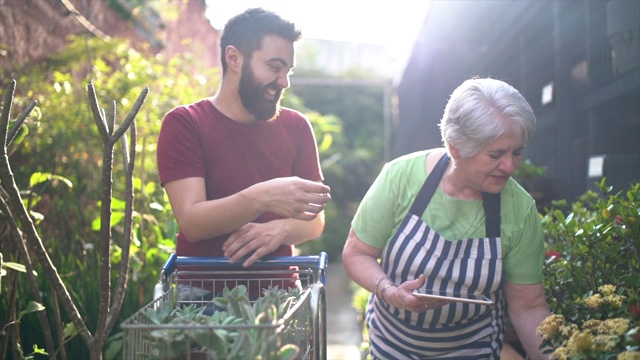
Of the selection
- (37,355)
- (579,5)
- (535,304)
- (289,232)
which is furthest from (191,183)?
(579,5)

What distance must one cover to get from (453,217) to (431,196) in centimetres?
11

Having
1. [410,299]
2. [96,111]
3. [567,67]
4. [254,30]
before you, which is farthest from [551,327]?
[567,67]

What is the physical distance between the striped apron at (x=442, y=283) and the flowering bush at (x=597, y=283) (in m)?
0.29

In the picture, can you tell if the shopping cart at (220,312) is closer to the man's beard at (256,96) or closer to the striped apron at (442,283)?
the striped apron at (442,283)

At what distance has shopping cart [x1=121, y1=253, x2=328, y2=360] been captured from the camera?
2.03 m

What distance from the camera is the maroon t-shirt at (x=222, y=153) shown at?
3.14 meters

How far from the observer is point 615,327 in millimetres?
2229

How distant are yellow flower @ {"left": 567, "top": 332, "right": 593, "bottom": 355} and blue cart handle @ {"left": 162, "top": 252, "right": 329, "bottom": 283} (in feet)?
3.11

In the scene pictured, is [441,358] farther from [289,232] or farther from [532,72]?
[532,72]

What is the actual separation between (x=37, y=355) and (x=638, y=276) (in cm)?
312

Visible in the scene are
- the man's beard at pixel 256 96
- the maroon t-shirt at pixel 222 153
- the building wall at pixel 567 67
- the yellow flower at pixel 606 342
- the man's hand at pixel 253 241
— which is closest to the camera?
the yellow flower at pixel 606 342

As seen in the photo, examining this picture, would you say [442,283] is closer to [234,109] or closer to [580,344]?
[580,344]

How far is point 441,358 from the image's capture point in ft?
10.4

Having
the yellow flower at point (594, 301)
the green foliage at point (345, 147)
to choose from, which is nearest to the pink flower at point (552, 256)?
the yellow flower at point (594, 301)
